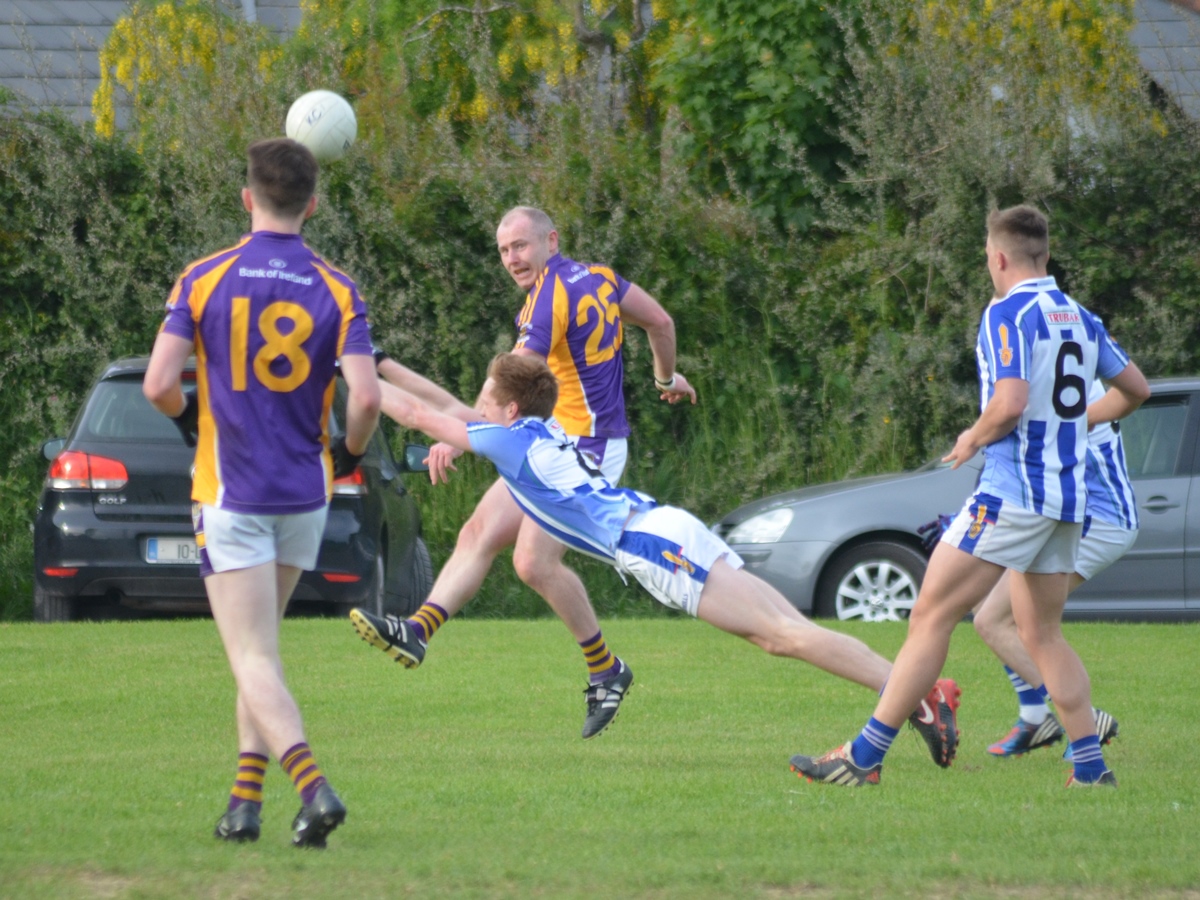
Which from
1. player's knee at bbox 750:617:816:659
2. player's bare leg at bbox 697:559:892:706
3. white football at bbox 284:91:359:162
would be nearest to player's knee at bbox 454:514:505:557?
player's bare leg at bbox 697:559:892:706

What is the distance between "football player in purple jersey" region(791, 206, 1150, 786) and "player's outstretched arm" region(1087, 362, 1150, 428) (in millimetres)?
156

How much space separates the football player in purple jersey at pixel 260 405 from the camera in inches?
191

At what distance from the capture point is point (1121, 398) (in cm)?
627

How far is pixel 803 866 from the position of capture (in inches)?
179

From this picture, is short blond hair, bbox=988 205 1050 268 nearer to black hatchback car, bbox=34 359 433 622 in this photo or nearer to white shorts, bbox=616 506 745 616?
white shorts, bbox=616 506 745 616

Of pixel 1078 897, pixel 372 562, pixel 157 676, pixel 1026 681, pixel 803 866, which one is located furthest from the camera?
pixel 372 562

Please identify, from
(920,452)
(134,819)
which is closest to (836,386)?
(920,452)

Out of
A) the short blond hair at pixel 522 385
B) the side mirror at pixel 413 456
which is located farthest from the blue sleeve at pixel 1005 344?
the side mirror at pixel 413 456

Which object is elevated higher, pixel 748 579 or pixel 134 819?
pixel 748 579

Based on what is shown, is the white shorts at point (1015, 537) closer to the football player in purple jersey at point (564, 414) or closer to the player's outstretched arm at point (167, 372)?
the football player in purple jersey at point (564, 414)

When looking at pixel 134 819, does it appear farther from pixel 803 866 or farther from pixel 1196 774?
pixel 1196 774

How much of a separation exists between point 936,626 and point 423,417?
1895 millimetres

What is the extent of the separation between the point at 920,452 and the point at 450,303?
14.8ft

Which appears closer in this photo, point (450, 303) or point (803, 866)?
point (803, 866)
